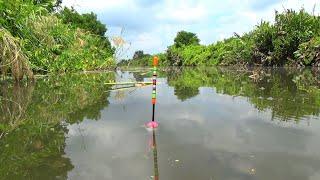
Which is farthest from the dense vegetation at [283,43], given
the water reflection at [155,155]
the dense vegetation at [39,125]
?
the water reflection at [155,155]

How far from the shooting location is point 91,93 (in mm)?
11430

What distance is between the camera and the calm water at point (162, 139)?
13.5 ft

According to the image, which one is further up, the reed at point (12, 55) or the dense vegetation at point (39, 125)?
the reed at point (12, 55)

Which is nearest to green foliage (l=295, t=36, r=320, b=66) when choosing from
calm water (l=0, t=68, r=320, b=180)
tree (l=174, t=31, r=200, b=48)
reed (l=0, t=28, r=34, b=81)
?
calm water (l=0, t=68, r=320, b=180)

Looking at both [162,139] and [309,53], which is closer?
[162,139]

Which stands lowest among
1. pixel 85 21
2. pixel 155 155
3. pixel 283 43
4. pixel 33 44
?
pixel 155 155

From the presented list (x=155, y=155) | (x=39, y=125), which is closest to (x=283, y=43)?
(x=39, y=125)

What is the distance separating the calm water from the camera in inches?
162

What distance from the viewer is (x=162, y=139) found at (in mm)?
5551

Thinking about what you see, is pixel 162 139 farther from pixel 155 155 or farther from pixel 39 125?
pixel 39 125

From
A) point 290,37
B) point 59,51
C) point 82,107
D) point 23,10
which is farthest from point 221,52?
point 82,107

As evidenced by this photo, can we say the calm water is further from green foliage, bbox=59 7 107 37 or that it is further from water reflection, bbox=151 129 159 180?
green foliage, bbox=59 7 107 37

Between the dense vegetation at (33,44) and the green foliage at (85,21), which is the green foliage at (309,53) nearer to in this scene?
the dense vegetation at (33,44)

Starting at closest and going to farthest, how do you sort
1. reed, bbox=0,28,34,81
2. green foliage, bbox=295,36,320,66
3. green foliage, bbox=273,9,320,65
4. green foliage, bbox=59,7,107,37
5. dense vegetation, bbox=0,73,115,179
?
dense vegetation, bbox=0,73,115,179 < reed, bbox=0,28,34,81 < green foliage, bbox=295,36,320,66 < green foliage, bbox=273,9,320,65 < green foliage, bbox=59,7,107,37
